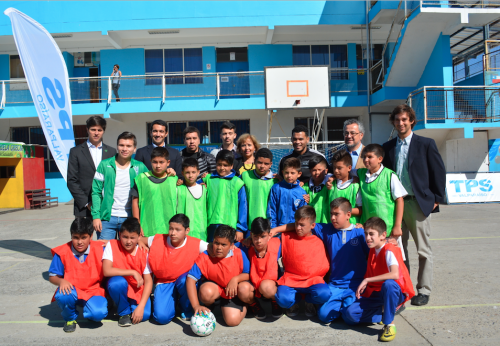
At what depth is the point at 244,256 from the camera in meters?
3.69

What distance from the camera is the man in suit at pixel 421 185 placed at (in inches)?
151

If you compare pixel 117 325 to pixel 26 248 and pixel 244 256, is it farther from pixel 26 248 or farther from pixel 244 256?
pixel 26 248

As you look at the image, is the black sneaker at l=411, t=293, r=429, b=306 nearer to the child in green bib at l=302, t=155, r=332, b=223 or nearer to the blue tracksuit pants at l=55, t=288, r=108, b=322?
the child in green bib at l=302, t=155, r=332, b=223

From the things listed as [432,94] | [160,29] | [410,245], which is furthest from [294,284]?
[160,29]

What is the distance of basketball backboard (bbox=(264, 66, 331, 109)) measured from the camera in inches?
507

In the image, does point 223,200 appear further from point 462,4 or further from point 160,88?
point 160,88

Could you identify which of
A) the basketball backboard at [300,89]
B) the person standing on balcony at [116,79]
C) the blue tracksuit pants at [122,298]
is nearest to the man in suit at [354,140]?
the blue tracksuit pants at [122,298]

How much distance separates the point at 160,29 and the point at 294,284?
519 inches

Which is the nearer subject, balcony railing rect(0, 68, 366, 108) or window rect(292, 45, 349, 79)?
balcony railing rect(0, 68, 366, 108)

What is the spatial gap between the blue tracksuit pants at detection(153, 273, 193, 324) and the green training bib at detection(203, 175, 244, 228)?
26.7 inches

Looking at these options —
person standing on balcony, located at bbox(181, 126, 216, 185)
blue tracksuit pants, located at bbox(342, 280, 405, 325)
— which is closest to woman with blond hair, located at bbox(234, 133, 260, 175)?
person standing on balcony, located at bbox(181, 126, 216, 185)

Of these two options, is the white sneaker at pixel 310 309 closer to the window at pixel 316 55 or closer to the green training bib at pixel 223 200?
the green training bib at pixel 223 200

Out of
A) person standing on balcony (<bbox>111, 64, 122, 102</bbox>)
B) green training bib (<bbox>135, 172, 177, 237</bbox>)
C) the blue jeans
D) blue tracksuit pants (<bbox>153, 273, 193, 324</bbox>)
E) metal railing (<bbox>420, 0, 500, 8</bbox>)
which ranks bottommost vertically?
blue tracksuit pants (<bbox>153, 273, 193, 324</bbox>)

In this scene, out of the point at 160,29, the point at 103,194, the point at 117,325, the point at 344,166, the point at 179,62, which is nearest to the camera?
the point at 117,325
